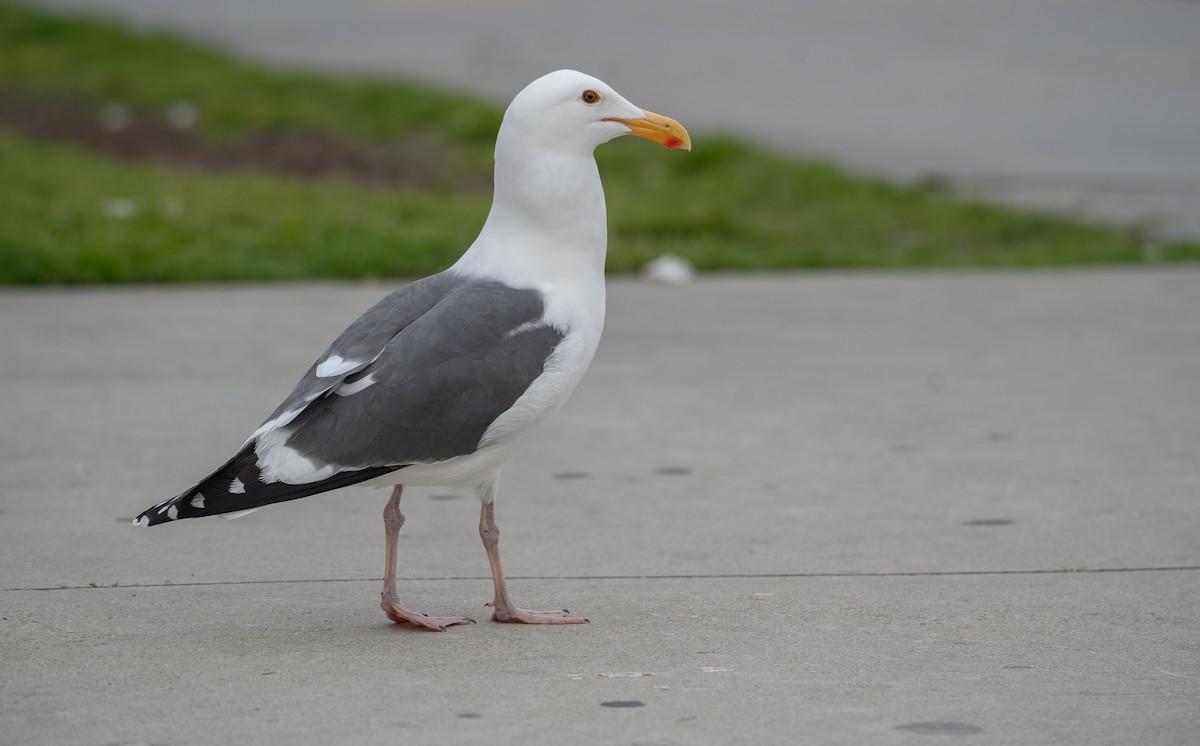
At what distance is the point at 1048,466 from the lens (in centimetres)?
534

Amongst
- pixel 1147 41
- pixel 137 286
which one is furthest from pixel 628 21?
pixel 137 286

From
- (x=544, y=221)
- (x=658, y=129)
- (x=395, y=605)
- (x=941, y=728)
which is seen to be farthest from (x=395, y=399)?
(x=941, y=728)

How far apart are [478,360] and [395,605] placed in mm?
609

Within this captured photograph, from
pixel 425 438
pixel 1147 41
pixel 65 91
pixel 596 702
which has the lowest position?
pixel 596 702

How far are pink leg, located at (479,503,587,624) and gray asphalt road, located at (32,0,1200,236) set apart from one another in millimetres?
6645

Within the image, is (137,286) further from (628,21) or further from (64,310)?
(628,21)

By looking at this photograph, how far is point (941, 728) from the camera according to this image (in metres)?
3.18

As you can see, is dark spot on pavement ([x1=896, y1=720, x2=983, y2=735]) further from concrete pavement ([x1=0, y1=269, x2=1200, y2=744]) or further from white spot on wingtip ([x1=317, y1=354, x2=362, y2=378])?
white spot on wingtip ([x1=317, y1=354, x2=362, y2=378])

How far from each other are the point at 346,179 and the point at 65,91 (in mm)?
4858

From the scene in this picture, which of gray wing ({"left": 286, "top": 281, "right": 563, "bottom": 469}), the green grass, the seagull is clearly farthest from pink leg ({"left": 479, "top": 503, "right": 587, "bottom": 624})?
the green grass

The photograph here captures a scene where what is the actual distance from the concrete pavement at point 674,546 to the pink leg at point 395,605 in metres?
0.05

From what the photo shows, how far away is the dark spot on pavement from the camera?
3156 mm

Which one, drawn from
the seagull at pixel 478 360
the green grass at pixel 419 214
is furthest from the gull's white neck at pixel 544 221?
the green grass at pixel 419 214

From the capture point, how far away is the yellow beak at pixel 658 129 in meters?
4.13
